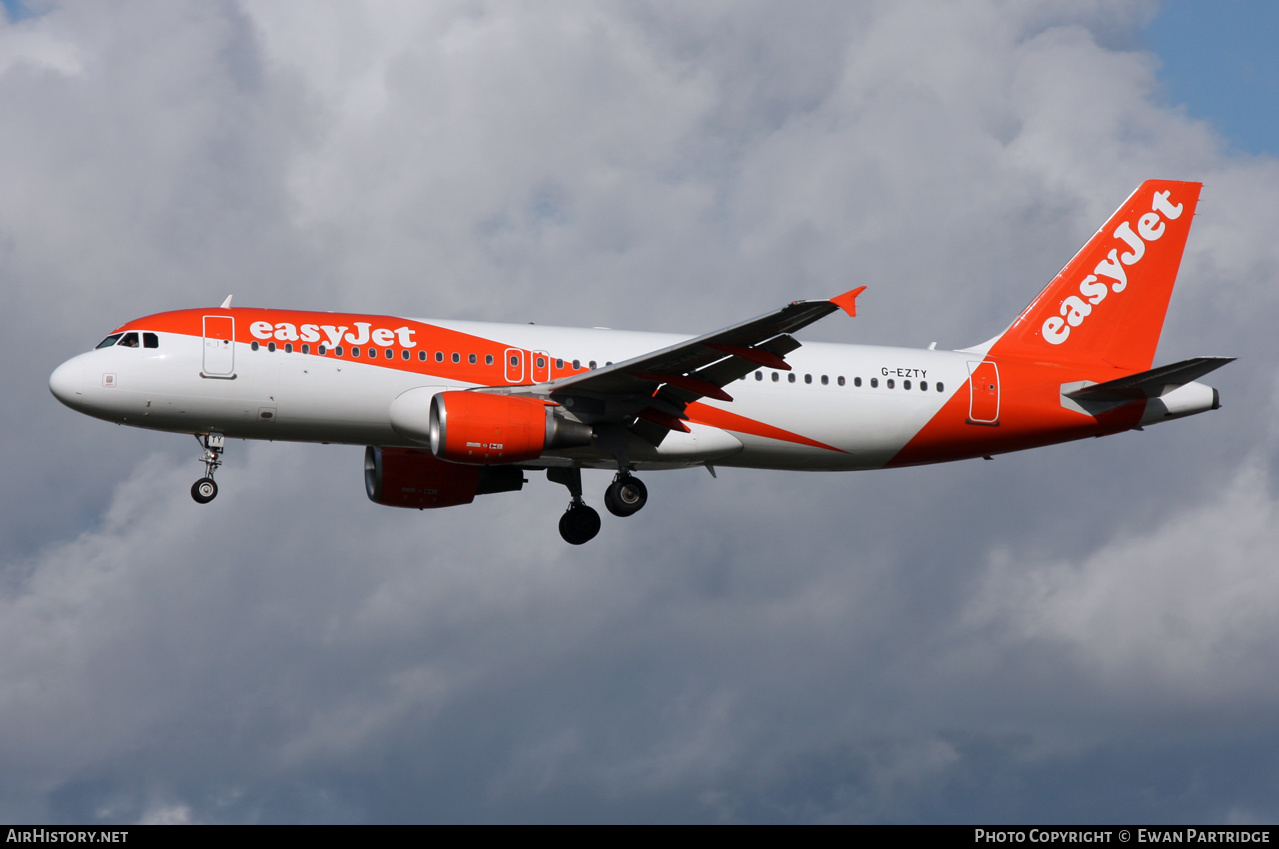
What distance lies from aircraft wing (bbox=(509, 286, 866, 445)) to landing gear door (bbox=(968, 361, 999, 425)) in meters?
6.69

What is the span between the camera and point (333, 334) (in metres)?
35.3

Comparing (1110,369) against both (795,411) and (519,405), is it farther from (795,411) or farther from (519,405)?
(519,405)

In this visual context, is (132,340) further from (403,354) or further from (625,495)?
(625,495)

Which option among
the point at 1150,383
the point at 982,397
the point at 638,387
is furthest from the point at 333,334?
the point at 1150,383

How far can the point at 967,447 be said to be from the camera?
39.3 meters

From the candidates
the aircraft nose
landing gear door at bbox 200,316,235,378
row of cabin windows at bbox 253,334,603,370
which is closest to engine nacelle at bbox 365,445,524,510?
row of cabin windows at bbox 253,334,603,370

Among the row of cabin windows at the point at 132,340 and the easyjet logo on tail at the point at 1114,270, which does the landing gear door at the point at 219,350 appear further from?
the easyjet logo on tail at the point at 1114,270

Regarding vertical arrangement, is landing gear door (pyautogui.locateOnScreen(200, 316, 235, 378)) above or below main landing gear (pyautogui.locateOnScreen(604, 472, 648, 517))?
above

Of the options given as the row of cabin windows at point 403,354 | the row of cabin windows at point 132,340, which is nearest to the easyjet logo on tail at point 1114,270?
the row of cabin windows at point 403,354

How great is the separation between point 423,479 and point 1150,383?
18.7 metres

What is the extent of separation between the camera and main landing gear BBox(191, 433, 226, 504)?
116 feet

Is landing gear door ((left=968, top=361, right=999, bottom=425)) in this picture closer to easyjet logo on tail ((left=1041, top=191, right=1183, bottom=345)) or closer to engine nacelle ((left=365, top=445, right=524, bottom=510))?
easyjet logo on tail ((left=1041, top=191, right=1183, bottom=345))

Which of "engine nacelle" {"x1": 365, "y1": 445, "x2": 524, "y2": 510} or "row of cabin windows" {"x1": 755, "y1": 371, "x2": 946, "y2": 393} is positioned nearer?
"row of cabin windows" {"x1": 755, "y1": 371, "x2": 946, "y2": 393}
